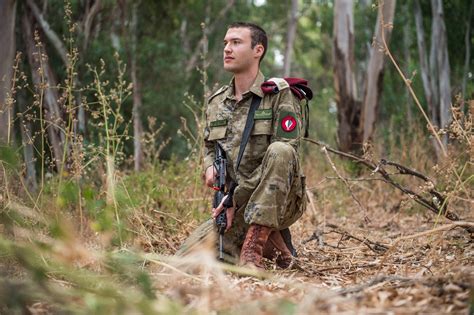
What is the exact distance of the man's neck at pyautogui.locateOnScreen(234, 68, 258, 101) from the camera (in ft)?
12.4

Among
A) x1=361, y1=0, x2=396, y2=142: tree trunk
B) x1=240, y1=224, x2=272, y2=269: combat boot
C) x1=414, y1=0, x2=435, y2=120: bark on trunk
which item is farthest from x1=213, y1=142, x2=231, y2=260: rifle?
x1=414, y1=0, x2=435, y2=120: bark on trunk

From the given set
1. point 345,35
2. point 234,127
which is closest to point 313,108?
point 345,35

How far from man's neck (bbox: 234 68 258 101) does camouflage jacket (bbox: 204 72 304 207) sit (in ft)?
0.11

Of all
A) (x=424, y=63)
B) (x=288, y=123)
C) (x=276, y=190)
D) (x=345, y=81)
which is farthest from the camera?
(x=424, y=63)

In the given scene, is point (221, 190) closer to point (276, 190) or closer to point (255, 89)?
point (276, 190)

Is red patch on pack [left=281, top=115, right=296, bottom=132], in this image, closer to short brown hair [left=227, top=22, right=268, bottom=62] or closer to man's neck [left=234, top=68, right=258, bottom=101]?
man's neck [left=234, top=68, right=258, bottom=101]

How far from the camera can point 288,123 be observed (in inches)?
137

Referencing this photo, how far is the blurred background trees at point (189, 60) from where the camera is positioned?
8687 millimetres

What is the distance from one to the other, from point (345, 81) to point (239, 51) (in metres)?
6.20

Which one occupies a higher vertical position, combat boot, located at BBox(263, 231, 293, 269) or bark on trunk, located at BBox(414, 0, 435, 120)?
bark on trunk, located at BBox(414, 0, 435, 120)

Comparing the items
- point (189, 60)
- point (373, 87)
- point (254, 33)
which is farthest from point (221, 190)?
point (189, 60)

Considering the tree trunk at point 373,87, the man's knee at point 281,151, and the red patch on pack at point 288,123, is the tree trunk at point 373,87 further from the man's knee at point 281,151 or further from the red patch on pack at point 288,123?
the man's knee at point 281,151

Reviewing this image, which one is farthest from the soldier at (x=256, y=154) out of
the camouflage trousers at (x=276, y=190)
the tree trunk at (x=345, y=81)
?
the tree trunk at (x=345, y=81)

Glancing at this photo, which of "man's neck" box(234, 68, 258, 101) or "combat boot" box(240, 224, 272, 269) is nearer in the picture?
"combat boot" box(240, 224, 272, 269)
